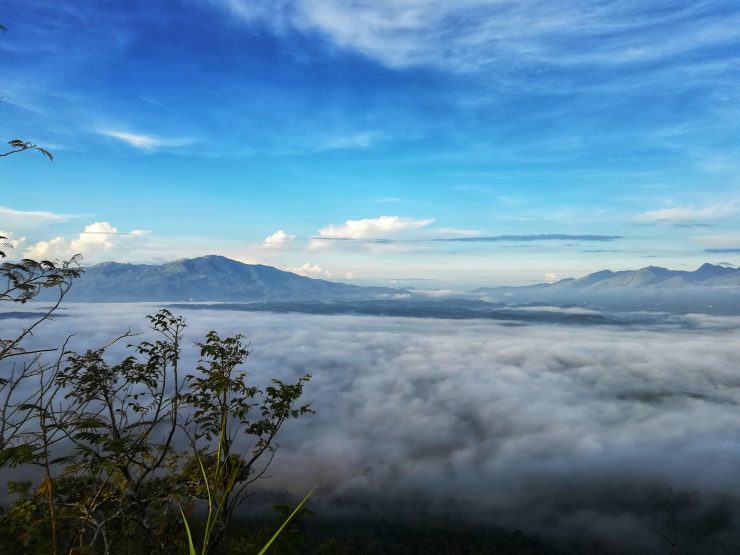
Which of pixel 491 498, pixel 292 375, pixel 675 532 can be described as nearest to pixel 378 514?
pixel 491 498

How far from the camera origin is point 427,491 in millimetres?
184750

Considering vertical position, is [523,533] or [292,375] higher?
[292,375]

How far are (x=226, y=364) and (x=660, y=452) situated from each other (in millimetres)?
237932

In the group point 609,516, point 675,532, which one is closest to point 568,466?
point 609,516

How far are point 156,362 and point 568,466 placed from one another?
220m

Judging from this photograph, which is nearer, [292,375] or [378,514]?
[378,514]

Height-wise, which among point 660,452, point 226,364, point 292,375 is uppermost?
point 226,364

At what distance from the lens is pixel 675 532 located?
14062 cm

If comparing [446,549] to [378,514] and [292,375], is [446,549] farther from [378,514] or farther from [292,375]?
[292,375]

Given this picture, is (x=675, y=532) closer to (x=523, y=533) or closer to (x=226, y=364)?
(x=523, y=533)

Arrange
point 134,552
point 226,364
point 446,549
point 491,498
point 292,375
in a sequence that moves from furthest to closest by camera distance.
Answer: point 292,375, point 491,498, point 446,549, point 134,552, point 226,364

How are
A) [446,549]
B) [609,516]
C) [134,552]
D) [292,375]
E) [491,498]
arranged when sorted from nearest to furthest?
[134,552]
[446,549]
[609,516]
[491,498]
[292,375]

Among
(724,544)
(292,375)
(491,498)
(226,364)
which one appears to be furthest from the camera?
(292,375)

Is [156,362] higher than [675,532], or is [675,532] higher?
[156,362]
